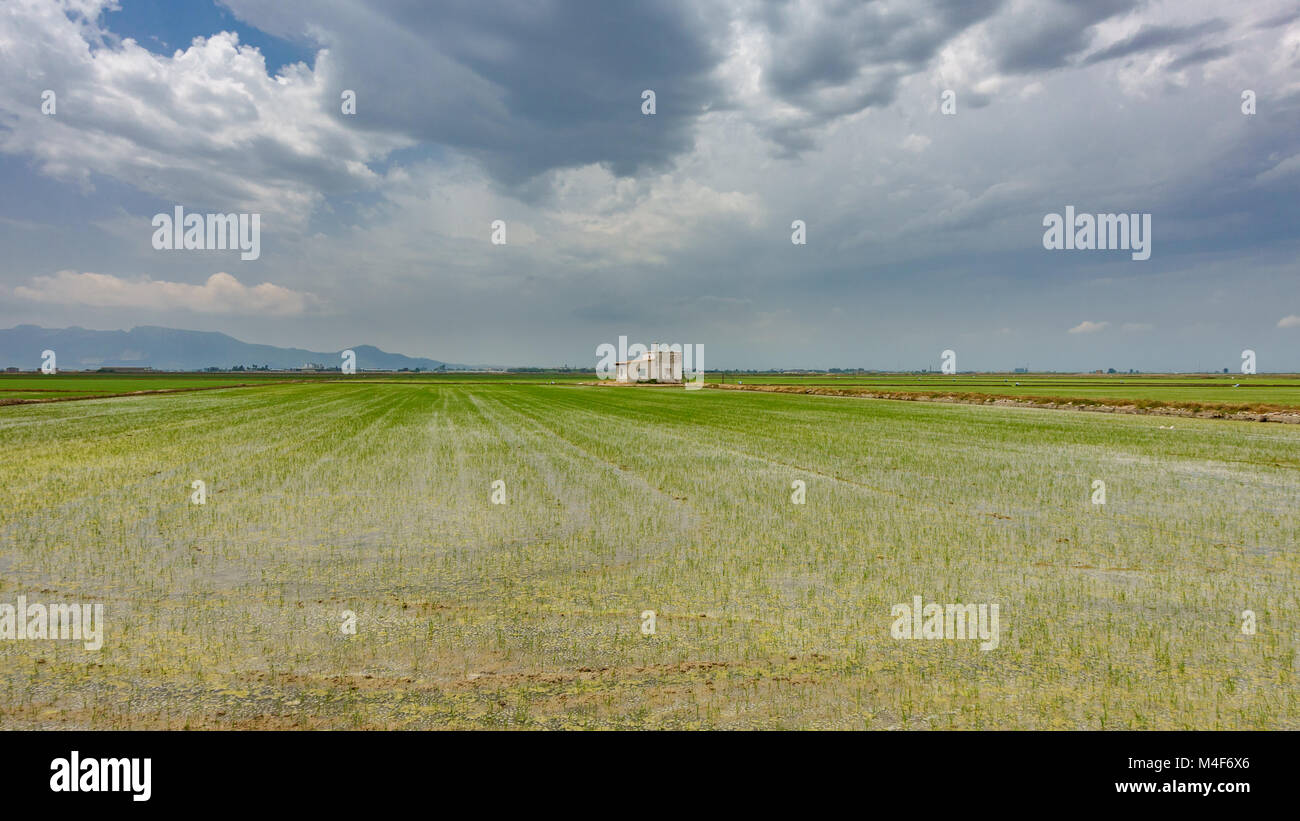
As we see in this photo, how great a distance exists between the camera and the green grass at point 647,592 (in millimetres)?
4852

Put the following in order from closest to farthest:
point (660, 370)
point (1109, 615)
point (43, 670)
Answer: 1. point (43, 670)
2. point (1109, 615)
3. point (660, 370)

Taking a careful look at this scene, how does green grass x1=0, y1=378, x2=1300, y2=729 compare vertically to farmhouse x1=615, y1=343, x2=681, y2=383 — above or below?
below

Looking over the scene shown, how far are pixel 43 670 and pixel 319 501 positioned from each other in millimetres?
8160

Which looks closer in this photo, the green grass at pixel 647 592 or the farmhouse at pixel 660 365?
the green grass at pixel 647 592

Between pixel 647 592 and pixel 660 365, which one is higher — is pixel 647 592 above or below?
below

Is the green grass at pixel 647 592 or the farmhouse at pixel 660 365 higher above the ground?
the farmhouse at pixel 660 365

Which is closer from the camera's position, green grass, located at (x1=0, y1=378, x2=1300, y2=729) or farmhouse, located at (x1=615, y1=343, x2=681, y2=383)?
green grass, located at (x1=0, y1=378, x2=1300, y2=729)

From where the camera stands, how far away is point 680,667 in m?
5.50

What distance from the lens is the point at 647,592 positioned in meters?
7.71

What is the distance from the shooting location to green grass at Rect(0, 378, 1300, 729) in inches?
191

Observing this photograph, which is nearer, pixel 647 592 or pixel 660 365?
pixel 647 592
